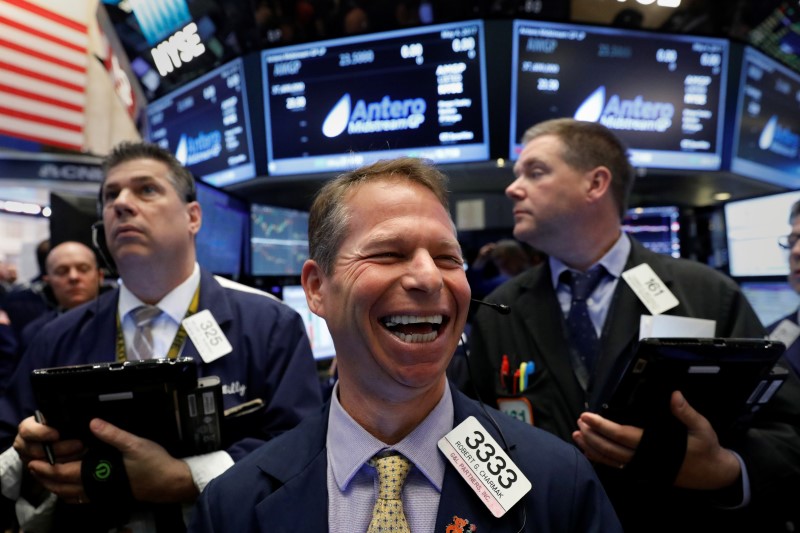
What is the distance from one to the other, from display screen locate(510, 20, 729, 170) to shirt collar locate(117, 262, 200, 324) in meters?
2.29

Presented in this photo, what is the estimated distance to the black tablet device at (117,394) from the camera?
129 centimetres

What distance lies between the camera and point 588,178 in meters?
2.03

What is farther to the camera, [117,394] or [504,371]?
[504,371]

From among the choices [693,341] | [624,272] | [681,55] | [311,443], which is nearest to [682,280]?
[624,272]

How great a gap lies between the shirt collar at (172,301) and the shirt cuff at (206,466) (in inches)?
19.3

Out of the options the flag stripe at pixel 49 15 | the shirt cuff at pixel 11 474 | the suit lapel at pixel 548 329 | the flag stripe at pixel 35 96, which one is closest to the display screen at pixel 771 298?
the suit lapel at pixel 548 329

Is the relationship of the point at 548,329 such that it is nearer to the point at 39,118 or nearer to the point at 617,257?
the point at 617,257

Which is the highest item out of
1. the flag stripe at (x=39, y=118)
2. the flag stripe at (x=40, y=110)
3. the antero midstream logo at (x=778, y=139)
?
the flag stripe at (x=40, y=110)

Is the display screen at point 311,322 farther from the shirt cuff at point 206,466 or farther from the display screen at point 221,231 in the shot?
the shirt cuff at point 206,466

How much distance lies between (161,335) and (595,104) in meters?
2.93

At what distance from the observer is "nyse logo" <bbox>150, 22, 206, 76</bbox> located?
13.3ft

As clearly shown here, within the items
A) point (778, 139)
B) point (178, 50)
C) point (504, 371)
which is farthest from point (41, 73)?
point (778, 139)

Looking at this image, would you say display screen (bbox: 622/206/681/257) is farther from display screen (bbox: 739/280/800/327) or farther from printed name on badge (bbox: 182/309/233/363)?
printed name on badge (bbox: 182/309/233/363)

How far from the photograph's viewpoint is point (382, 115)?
364cm
